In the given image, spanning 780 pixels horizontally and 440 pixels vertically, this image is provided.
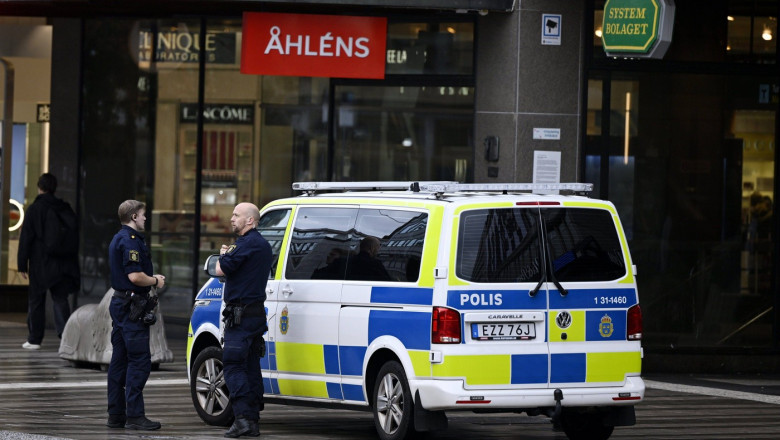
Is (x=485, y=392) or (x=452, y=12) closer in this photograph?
(x=485, y=392)

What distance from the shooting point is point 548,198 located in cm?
971

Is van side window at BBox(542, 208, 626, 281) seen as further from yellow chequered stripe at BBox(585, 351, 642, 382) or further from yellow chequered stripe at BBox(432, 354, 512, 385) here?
yellow chequered stripe at BBox(432, 354, 512, 385)

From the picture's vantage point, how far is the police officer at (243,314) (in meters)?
10.2

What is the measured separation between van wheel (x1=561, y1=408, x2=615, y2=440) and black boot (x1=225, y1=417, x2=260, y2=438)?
2212 mm

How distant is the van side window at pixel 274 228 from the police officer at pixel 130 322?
849 mm

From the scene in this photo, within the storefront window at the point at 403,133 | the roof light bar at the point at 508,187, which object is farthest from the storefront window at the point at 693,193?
the roof light bar at the point at 508,187

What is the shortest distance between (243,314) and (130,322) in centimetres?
101

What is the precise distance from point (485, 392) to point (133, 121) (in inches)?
415

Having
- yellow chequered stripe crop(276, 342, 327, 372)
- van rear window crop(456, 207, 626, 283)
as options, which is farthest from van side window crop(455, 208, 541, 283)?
yellow chequered stripe crop(276, 342, 327, 372)

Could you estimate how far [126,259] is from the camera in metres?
10.7

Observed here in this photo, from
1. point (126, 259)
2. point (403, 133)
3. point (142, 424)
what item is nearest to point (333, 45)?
point (403, 133)

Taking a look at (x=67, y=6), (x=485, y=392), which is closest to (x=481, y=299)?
(x=485, y=392)

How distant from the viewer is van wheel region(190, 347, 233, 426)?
1091 cm

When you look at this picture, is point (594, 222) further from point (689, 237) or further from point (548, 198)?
point (689, 237)
